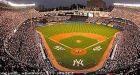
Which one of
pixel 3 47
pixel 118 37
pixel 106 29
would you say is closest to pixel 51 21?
pixel 106 29

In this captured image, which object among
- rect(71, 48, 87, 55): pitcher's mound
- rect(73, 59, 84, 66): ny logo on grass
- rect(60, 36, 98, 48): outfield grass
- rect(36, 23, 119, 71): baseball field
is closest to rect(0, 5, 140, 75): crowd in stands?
rect(36, 23, 119, 71): baseball field

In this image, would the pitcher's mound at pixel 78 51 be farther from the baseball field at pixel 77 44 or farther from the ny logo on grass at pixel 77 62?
the ny logo on grass at pixel 77 62

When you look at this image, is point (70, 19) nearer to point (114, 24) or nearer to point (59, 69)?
point (114, 24)

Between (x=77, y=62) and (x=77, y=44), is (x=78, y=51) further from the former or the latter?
(x=77, y=62)

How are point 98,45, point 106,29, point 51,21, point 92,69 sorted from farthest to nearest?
point 51,21, point 106,29, point 98,45, point 92,69

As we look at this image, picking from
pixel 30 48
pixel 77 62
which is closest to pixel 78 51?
pixel 77 62

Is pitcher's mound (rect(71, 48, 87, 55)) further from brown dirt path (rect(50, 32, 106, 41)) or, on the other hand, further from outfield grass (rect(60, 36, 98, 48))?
brown dirt path (rect(50, 32, 106, 41))

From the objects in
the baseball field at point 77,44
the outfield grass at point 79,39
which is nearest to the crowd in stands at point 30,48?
the baseball field at point 77,44

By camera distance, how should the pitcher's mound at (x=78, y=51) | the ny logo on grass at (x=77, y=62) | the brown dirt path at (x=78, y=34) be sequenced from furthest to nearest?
the brown dirt path at (x=78, y=34) → the pitcher's mound at (x=78, y=51) → the ny logo on grass at (x=77, y=62)
